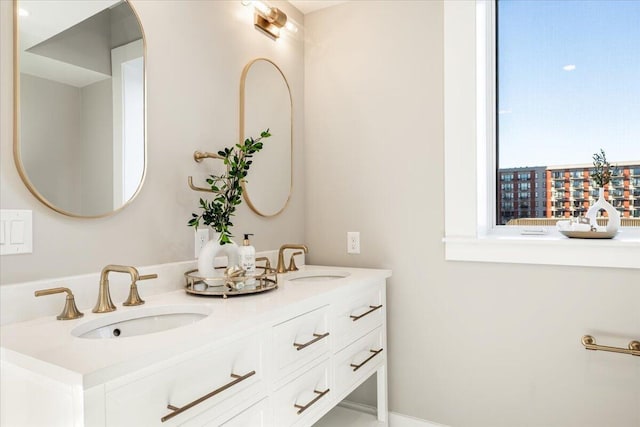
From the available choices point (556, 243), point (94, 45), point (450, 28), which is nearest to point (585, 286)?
point (556, 243)

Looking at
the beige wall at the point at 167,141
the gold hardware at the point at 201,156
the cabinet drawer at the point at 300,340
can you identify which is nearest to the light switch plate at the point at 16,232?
the beige wall at the point at 167,141

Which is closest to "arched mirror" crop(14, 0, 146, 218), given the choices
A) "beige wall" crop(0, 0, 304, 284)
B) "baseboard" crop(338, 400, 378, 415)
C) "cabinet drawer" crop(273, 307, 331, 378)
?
"beige wall" crop(0, 0, 304, 284)

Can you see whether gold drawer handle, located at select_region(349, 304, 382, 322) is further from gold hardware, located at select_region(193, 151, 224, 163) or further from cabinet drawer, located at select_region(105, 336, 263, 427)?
gold hardware, located at select_region(193, 151, 224, 163)

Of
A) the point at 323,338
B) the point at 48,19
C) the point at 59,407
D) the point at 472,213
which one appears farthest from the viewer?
the point at 472,213

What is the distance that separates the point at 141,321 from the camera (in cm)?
121

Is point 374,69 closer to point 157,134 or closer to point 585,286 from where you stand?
point 157,134

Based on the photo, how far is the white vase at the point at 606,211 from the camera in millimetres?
1639

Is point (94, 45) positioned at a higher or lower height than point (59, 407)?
higher

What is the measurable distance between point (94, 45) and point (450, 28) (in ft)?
4.71

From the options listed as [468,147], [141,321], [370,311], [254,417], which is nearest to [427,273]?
[370,311]

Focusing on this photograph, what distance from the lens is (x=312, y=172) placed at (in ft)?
7.50

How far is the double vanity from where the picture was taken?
2.60 ft

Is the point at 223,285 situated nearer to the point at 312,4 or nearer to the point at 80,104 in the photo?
the point at 80,104

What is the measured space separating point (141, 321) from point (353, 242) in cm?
118
